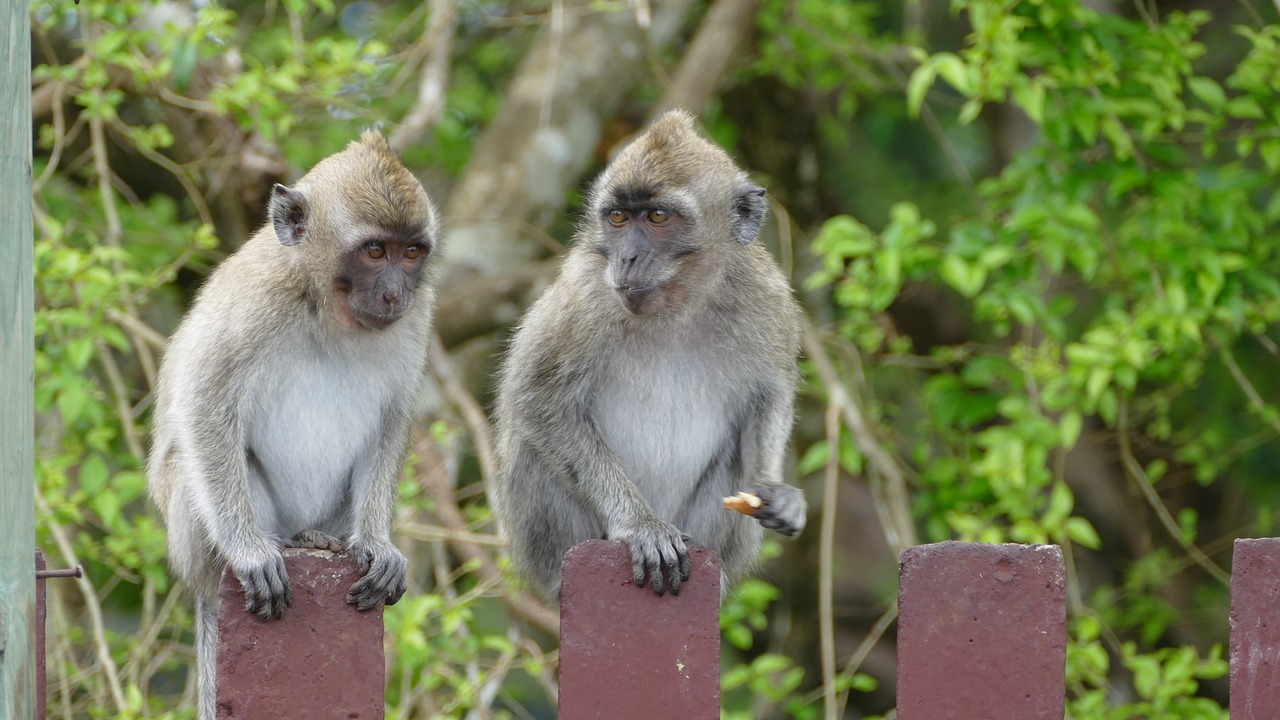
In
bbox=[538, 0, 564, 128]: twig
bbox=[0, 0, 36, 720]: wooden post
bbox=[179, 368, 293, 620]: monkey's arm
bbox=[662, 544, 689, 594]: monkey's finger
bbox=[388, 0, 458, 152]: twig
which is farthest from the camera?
bbox=[538, 0, 564, 128]: twig

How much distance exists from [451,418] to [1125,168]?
301cm

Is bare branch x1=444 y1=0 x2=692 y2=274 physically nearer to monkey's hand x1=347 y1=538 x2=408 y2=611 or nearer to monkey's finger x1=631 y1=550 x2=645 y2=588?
monkey's hand x1=347 y1=538 x2=408 y2=611

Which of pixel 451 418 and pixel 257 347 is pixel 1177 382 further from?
pixel 257 347

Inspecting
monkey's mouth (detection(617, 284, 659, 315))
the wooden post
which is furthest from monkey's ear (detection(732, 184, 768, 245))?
the wooden post

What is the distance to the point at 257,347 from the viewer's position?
4449mm

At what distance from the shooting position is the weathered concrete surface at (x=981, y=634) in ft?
9.30

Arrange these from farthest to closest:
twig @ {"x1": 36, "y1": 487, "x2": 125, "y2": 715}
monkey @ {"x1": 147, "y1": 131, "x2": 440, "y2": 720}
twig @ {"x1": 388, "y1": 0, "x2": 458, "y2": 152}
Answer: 1. twig @ {"x1": 388, "y1": 0, "x2": 458, "y2": 152}
2. twig @ {"x1": 36, "y1": 487, "x2": 125, "y2": 715}
3. monkey @ {"x1": 147, "y1": 131, "x2": 440, "y2": 720}

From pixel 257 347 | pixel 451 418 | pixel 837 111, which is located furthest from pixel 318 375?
pixel 837 111

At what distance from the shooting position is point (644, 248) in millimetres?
4445

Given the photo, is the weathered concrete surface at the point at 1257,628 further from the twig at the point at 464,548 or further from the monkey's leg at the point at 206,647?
the twig at the point at 464,548

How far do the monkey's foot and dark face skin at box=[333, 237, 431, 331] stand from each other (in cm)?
58

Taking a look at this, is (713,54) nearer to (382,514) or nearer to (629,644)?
(382,514)

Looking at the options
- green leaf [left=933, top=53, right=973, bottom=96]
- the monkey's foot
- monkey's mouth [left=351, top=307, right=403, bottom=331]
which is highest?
green leaf [left=933, top=53, right=973, bottom=96]

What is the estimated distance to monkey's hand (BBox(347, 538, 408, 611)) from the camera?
11.0 feet
